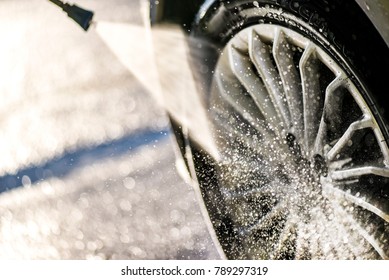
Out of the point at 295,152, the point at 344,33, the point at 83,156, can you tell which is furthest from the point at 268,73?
the point at 83,156

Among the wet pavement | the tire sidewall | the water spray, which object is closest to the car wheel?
the tire sidewall

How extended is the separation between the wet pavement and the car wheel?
0.89 ft

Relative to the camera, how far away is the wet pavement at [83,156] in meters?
2.03

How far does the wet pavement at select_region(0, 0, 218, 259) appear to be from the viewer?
6.67 feet

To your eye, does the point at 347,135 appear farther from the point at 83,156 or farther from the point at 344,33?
the point at 83,156

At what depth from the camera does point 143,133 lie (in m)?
2.47

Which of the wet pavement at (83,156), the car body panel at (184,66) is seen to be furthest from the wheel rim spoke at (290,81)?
the wet pavement at (83,156)

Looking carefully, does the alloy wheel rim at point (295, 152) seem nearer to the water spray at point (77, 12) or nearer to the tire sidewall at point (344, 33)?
the tire sidewall at point (344, 33)

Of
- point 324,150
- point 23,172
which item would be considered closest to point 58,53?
Result: point 23,172

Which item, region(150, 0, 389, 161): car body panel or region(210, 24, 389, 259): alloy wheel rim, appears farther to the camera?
region(150, 0, 389, 161): car body panel

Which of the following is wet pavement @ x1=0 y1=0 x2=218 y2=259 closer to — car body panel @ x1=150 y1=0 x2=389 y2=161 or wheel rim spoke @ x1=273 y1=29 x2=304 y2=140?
car body panel @ x1=150 y1=0 x2=389 y2=161

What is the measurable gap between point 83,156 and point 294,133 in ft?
4.37

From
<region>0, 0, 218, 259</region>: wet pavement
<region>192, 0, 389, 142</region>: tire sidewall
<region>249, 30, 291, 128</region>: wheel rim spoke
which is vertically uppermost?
<region>192, 0, 389, 142</region>: tire sidewall

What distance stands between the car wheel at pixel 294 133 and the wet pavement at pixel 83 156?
0.27 metres
